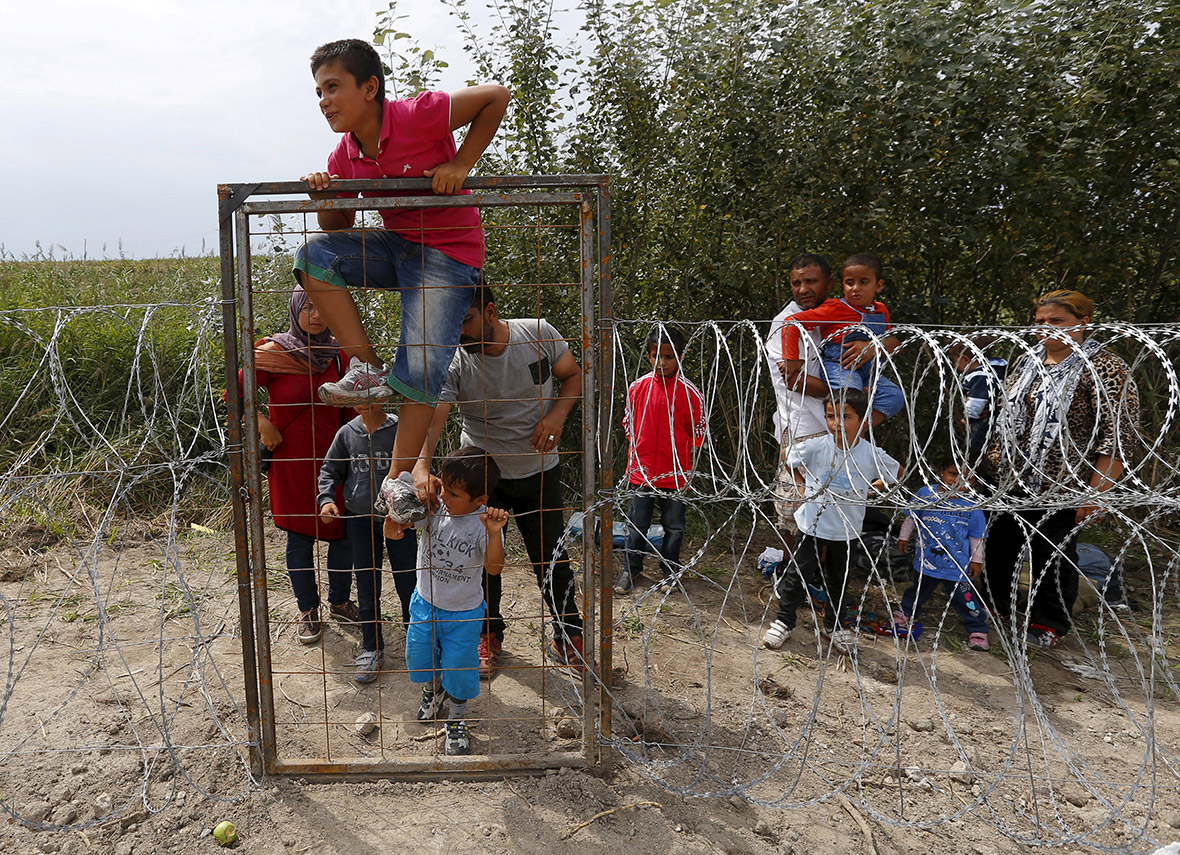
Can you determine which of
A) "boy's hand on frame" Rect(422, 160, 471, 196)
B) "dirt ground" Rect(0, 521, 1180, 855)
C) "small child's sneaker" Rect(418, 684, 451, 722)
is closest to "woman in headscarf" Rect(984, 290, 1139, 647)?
"dirt ground" Rect(0, 521, 1180, 855)

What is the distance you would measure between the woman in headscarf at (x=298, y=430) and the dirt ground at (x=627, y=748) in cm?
54

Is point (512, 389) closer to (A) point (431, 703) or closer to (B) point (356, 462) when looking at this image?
(B) point (356, 462)

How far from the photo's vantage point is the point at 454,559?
124 inches

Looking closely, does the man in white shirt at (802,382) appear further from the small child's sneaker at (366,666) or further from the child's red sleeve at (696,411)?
the small child's sneaker at (366,666)

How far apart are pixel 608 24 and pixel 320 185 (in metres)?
3.51

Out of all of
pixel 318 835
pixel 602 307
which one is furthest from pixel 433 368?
pixel 318 835

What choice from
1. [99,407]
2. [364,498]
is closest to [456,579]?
[364,498]

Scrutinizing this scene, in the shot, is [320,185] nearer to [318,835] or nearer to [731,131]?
[318,835]

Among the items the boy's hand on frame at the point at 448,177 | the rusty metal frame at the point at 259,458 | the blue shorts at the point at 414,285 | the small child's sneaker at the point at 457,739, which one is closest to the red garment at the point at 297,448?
the rusty metal frame at the point at 259,458

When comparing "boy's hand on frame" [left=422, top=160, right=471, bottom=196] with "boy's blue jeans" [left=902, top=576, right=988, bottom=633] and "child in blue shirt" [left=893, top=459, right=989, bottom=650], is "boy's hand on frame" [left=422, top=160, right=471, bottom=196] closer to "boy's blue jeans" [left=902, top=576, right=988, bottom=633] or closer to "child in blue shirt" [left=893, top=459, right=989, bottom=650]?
"child in blue shirt" [left=893, top=459, right=989, bottom=650]

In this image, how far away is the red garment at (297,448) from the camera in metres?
3.78

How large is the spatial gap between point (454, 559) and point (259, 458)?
2.82 feet

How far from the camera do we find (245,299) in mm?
2748

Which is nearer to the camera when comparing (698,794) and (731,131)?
(698,794)
